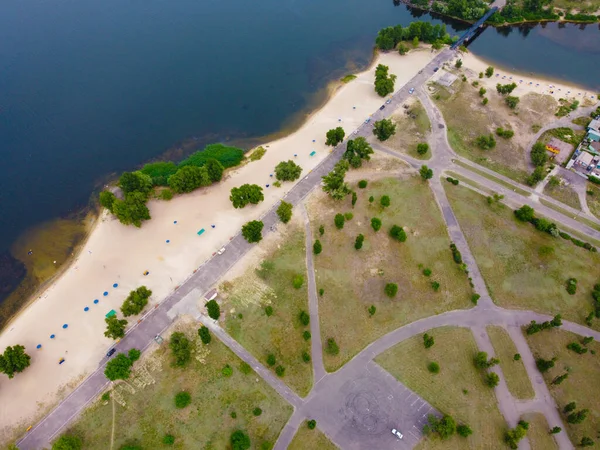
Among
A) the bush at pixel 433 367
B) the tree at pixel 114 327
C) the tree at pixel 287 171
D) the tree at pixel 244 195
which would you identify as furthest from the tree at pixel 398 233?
the tree at pixel 114 327

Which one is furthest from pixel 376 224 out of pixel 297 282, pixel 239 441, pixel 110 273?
pixel 110 273

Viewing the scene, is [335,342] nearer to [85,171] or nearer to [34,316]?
[34,316]

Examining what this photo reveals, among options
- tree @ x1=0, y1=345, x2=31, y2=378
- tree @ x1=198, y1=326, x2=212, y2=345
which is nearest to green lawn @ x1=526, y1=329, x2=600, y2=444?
tree @ x1=198, y1=326, x2=212, y2=345

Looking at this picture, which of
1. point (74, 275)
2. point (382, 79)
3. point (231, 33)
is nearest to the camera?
point (74, 275)

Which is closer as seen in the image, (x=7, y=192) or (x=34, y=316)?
(x=34, y=316)

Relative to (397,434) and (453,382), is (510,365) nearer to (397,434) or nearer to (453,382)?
(453,382)

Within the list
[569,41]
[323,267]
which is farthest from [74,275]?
[569,41]

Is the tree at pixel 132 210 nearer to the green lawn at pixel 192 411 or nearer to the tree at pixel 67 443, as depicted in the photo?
the green lawn at pixel 192 411
